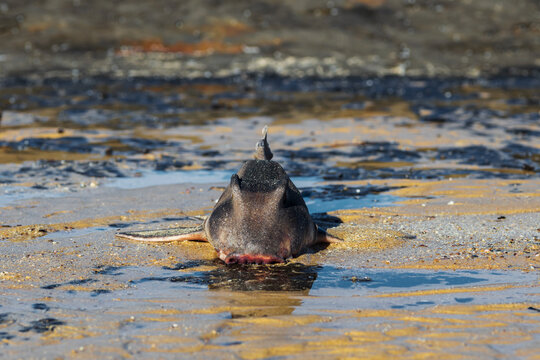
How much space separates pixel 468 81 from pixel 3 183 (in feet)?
41.9

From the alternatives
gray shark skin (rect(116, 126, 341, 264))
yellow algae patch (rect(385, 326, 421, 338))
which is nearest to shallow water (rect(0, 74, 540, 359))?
yellow algae patch (rect(385, 326, 421, 338))

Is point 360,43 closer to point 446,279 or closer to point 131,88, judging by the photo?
point 131,88

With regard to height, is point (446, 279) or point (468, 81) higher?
point (468, 81)

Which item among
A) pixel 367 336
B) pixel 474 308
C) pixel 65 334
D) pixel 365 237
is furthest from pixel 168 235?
pixel 474 308

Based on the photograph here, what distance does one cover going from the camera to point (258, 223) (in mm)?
6047

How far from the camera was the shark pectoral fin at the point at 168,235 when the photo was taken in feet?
21.5

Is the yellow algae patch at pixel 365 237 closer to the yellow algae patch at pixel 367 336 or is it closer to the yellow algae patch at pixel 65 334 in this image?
the yellow algae patch at pixel 367 336

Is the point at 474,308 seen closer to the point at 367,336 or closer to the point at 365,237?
the point at 367,336

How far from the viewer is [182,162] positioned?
10.7m

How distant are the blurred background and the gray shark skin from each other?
1262 centimetres

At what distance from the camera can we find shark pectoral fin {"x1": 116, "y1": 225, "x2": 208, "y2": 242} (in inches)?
258

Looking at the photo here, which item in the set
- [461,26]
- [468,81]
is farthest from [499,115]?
[461,26]

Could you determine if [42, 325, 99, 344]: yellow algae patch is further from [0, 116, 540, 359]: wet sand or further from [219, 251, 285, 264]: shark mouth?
[219, 251, 285, 264]: shark mouth

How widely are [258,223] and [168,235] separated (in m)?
0.96
